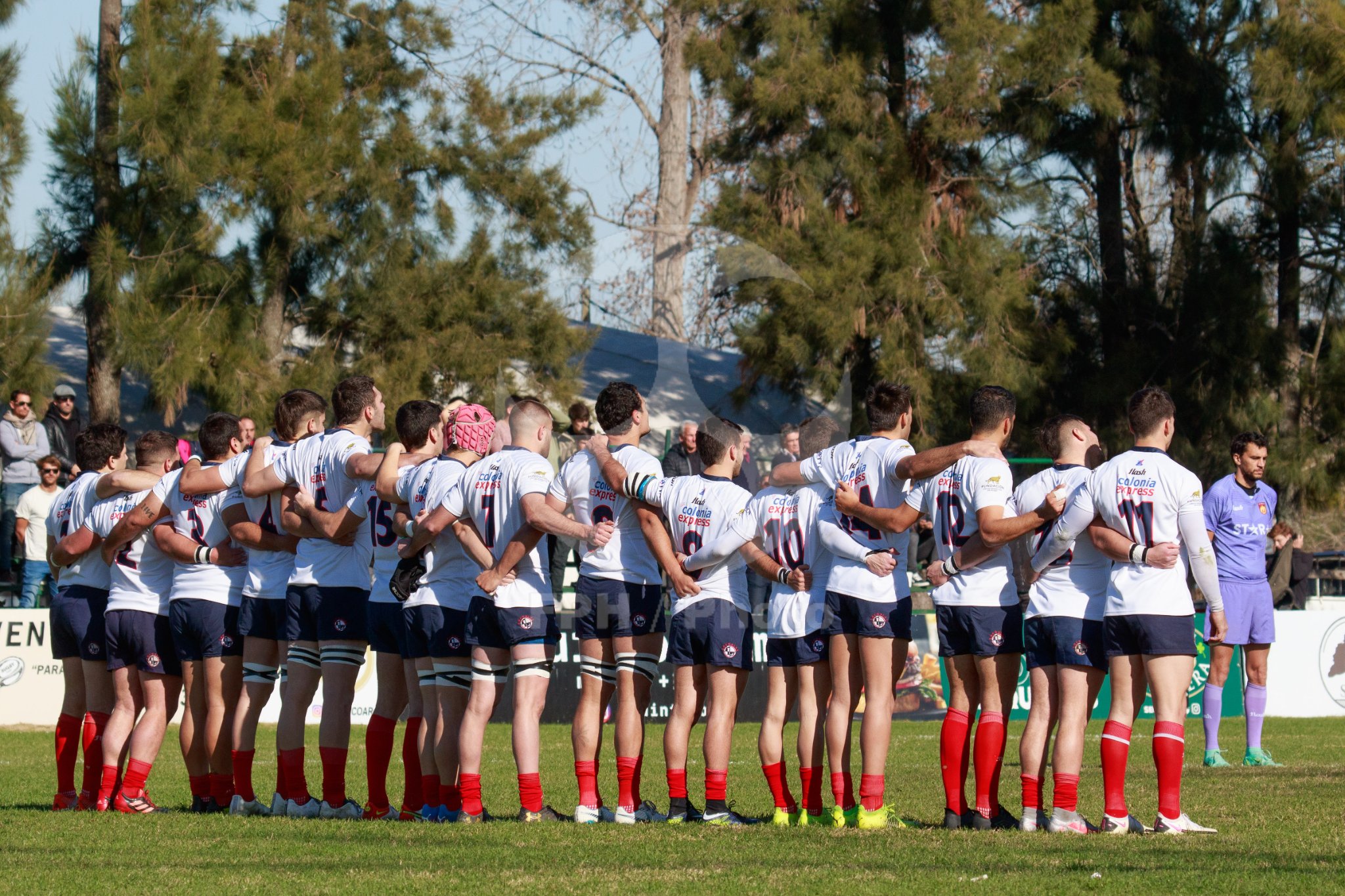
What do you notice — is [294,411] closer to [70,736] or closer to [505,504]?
[505,504]

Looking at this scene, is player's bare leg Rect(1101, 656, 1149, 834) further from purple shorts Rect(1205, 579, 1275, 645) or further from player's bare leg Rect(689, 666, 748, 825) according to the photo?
purple shorts Rect(1205, 579, 1275, 645)

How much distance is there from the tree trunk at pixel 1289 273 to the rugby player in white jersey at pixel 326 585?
1412cm

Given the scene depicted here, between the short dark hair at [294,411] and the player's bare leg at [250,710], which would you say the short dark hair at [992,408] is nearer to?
the short dark hair at [294,411]

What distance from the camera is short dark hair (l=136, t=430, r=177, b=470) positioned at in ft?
28.9

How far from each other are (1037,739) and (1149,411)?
165 centimetres

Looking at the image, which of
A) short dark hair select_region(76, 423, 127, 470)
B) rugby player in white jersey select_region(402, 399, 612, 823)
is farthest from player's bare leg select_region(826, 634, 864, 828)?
short dark hair select_region(76, 423, 127, 470)

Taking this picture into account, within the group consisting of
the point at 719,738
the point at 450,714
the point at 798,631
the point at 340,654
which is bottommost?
the point at 719,738

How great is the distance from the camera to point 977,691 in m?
7.59

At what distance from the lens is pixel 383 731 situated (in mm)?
8148

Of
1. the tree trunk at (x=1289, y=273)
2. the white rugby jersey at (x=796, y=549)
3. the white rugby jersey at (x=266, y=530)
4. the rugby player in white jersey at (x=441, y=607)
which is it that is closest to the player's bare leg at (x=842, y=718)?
the white rugby jersey at (x=796, y=549)

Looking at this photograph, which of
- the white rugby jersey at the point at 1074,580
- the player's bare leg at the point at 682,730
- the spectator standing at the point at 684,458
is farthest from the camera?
the spectator standing at the point at 684,458

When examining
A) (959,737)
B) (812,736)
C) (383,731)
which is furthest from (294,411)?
(959,737)

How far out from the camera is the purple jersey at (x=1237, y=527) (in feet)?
36.4

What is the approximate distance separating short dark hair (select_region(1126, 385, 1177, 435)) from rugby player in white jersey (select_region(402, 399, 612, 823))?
8.58ft
